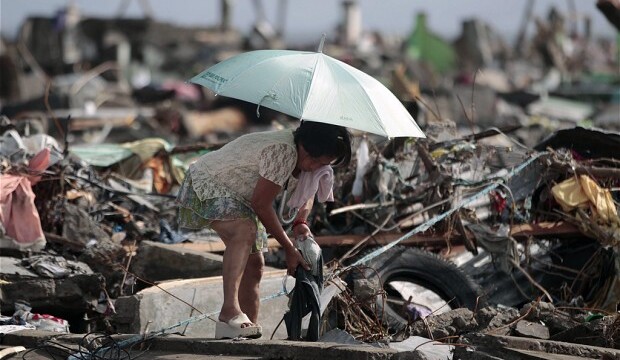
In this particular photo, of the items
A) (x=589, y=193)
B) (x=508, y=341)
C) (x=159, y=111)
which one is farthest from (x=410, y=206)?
(x=159, y=111)

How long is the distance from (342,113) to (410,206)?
2.99 m

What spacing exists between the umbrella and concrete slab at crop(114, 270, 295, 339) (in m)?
1.33

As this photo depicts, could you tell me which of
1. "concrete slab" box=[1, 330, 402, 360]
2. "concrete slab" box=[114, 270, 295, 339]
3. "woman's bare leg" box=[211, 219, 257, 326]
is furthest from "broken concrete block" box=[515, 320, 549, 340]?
"woman's bare leg" box=[211, 219, 257, 326]

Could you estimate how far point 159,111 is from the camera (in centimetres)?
2191

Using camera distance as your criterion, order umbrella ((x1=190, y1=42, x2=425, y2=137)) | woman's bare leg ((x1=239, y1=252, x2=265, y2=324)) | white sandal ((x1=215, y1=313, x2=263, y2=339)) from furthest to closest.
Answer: woman's bare leg ((x1=239, y1=252, x2=265, y2=324))
white sandal ((x1=215, y1=313, x2=263, y2=339))
umbrella ((x1=190, y1=42, x2=425, y2=137))

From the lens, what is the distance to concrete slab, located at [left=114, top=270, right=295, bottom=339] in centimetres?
696

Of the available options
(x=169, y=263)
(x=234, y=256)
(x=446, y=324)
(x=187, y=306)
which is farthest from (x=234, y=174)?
(x=169, y=263)

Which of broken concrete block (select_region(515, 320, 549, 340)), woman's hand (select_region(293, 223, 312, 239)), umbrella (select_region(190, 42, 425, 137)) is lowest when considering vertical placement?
broken concrete block (select_region(515, 320, 549, 340))

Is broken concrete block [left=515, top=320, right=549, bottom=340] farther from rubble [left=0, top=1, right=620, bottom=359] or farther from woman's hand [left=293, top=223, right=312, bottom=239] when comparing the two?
woman's hand [left=293, top=223, right=312, bottom=239]

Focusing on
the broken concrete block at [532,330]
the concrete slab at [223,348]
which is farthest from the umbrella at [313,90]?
the broken concrete block at [532,330]

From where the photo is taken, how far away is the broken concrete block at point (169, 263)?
7914 millimetres

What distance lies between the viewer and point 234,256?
6.25 m

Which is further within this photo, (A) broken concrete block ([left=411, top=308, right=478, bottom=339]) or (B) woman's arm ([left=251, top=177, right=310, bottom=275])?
(A) broken concrete block ([left=411, top=308, right=478, bottom=339])

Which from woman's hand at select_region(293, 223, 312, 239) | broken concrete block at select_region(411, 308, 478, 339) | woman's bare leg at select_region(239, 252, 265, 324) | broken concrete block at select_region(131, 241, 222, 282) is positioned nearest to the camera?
woman's hand at select_region(293, 223, 312, 239)
